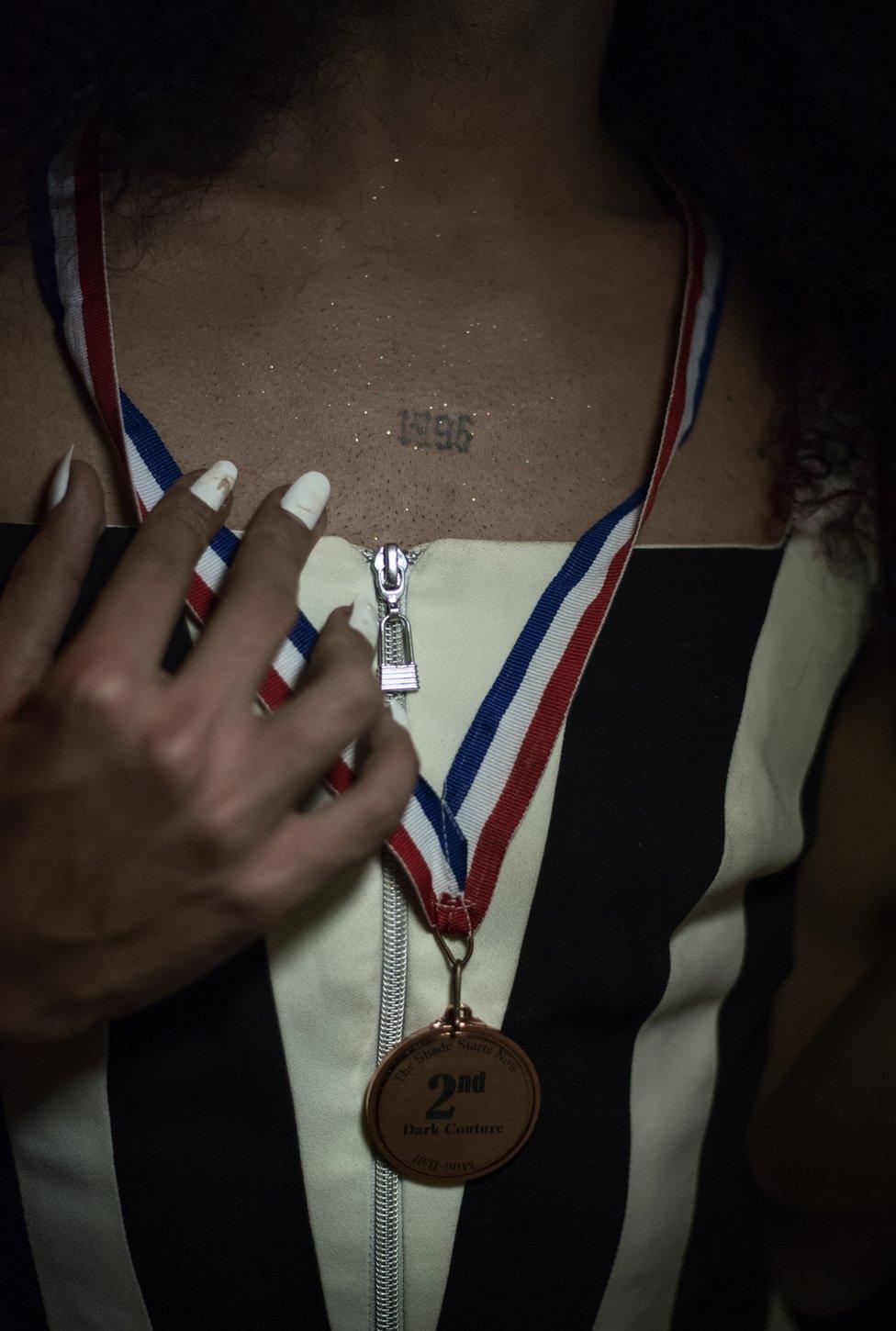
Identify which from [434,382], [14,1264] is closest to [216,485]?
[434,382]

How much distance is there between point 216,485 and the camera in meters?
0.80

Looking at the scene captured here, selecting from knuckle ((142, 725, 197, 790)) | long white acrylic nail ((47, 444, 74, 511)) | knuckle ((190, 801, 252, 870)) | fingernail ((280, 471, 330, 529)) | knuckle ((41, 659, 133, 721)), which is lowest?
knuckle ((190, 801, 252, 870))

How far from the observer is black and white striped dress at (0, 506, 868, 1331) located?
0.86 metres

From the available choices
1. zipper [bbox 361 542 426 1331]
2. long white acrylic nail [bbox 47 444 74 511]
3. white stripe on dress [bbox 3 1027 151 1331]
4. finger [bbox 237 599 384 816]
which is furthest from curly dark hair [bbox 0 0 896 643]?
white stripe on dress [bbox 3 1027 151 1331]

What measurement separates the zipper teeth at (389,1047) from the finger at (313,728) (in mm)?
125

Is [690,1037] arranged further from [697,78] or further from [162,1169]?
[697,78]

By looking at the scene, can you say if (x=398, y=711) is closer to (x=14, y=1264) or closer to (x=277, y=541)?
(x=277, y=541)

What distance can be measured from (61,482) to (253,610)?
8.8 inches

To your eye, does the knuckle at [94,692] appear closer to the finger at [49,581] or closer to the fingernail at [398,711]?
the finger at [49,581]

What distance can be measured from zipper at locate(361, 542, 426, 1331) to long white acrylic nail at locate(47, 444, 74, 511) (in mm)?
224

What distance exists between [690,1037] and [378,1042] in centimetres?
29

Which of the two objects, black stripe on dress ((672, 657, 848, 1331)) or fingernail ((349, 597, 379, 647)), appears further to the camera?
black stripe on dress ((672, 657, 848, 1331))

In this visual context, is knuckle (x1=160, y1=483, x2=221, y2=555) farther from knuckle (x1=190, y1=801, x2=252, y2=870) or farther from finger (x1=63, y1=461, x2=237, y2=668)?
knuckle (x1=190, y1=801, x2=252, y2=870)

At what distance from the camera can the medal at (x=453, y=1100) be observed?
2.84 feet
